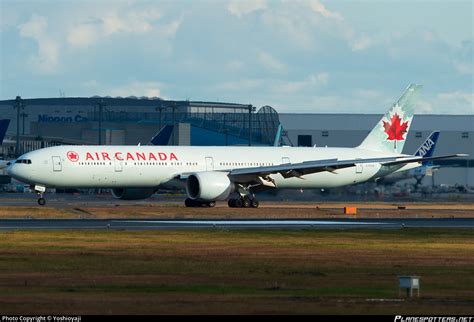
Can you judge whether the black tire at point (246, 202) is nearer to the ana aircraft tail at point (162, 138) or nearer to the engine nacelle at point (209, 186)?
the engine nacelle at point (209, 186)

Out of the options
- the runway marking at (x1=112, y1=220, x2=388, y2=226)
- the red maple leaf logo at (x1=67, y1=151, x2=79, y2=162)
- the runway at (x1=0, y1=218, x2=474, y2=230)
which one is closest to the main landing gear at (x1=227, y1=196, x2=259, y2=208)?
the red maple leaf logo at (x1=67, y1=151, x2=79, y2=162)

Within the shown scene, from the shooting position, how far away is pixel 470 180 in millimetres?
141500

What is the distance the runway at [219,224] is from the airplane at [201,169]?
13.3 metres

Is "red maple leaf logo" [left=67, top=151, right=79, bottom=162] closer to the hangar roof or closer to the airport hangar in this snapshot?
the airport hangar

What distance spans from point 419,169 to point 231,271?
245ft

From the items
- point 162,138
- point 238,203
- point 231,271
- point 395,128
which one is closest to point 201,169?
point 238,203

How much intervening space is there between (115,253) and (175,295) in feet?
39.3

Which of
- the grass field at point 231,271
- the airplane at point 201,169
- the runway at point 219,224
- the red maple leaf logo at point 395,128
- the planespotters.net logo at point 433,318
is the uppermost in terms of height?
the red maple leaf logo at point 395,128

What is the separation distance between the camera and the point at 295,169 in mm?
75750

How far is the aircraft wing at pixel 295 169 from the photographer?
7444cm

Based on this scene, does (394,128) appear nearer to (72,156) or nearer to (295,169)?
(295,169)

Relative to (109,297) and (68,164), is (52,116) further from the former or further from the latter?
(109,297)

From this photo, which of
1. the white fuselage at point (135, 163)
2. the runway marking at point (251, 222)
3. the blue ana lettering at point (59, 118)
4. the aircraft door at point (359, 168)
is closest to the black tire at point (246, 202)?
the white fuselage at point (135, 163)

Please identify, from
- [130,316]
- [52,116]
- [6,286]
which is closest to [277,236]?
[6,286]
